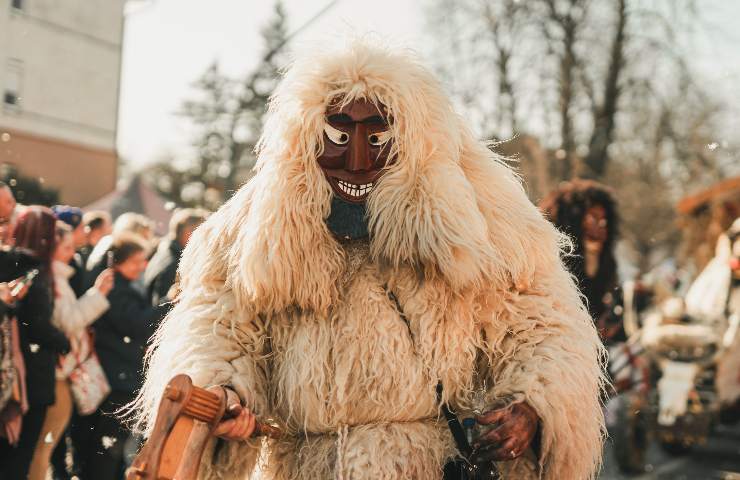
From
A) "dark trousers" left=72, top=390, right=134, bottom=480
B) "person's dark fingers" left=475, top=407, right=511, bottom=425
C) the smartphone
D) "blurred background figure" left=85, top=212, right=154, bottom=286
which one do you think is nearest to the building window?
"blurred background figure" left=85, top=212, right=154, bottom=286

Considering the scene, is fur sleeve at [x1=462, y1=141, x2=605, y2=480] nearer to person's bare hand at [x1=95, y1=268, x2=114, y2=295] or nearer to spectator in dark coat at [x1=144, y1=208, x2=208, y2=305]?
person's bare hand at [x1=95, y1=268, x2=114, y2=295]

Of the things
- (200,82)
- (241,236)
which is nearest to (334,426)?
(241,236)

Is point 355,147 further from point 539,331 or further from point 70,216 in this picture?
point 70,216

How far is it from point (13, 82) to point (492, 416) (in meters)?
6.37

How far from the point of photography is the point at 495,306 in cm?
268

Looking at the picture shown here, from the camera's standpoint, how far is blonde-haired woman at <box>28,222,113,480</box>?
4.88 metres


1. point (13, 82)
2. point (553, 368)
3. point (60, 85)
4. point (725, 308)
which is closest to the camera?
point (553, 368)

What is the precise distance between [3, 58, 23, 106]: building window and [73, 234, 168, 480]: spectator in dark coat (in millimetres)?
2165

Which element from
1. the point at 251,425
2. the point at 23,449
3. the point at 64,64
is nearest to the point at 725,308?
the point at 23,449

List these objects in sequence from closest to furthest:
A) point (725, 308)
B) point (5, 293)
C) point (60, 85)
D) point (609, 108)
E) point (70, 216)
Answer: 1. point (5, 293)
2. point (70, 216)
3. point (725, 308)
4. point (60, 85)
5. point (609, 108)

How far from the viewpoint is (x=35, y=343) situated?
15.3ft

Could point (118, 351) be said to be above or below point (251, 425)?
below

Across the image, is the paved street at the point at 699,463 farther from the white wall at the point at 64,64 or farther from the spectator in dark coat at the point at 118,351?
the white wall at the point at 64,64

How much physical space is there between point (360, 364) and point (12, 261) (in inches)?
112
